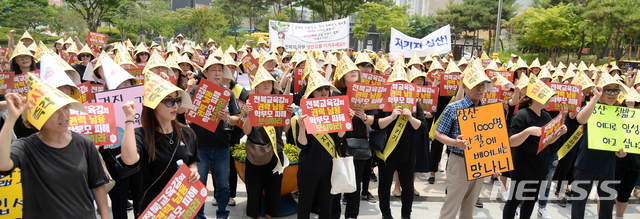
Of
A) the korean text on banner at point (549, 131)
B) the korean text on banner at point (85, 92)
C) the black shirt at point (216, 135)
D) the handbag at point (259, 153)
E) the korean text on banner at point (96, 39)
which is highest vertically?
the korean text on banner at point (96, 39)

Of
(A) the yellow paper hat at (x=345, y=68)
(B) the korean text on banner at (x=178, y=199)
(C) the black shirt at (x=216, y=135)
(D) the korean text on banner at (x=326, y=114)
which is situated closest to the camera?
(B) the korean text on banner at (x=178, y=199)

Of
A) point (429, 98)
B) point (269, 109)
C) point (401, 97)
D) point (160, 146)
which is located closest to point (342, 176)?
point (269, 109)

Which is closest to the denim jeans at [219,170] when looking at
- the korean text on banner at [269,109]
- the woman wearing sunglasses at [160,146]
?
the korean text on banner at [269,109]

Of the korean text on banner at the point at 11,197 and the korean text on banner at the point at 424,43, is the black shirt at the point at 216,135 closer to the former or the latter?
the korean text on banner at the point at 11,197

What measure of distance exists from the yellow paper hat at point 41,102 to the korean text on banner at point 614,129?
16.7 ft

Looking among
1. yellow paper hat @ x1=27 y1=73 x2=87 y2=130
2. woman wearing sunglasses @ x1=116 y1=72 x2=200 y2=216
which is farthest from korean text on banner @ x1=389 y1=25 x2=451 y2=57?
yellow paper hat @ x1=27 y1=73 x2=87 y2=130

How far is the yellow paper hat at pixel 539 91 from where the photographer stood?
4527 mm

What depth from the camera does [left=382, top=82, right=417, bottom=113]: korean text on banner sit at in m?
5.16

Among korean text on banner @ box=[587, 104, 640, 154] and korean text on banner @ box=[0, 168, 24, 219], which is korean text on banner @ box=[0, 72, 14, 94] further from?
korean text on banner @ box=[587, 104, 640, 154]

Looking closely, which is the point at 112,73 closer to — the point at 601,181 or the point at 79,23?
the point at 601,181

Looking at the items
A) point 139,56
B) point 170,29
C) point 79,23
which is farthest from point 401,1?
point 139,56

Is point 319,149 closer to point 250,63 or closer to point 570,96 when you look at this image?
point 570,96

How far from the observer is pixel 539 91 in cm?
459

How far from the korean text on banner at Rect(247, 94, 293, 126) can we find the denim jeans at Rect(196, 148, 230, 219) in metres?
0.72
